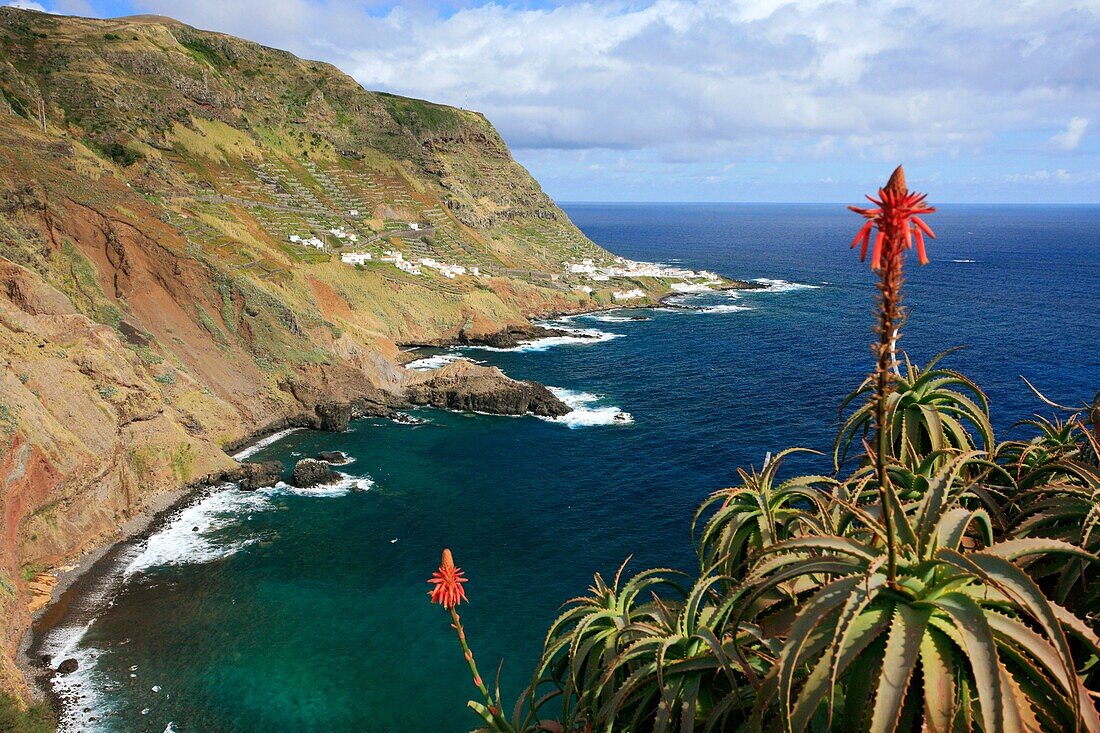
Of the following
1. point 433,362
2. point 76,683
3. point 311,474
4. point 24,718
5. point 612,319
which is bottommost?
point 76,683

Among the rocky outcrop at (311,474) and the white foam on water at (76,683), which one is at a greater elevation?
the rocky outcrop at (311,474)

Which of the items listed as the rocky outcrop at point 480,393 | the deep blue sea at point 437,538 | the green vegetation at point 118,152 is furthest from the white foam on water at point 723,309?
the green vegetation at point 118,152

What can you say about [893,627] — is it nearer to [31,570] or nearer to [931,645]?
[931,645]

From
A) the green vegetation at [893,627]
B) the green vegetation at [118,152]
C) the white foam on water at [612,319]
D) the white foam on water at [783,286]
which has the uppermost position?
the green vegetation at [118,152]

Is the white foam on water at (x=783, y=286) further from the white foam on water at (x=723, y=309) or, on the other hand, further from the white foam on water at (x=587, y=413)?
the white foam on water at (x=587, y=413)

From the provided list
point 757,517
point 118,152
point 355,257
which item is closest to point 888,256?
point 757,517

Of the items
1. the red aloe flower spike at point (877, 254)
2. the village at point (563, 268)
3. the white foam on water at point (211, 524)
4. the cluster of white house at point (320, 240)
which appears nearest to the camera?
the red aloe flower spike at point (877, 254)

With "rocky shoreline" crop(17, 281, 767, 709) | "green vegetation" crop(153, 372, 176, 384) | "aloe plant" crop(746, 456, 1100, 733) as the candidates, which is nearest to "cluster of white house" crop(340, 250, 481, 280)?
"rocky shoreline" crop(17, 281, 767, 709)

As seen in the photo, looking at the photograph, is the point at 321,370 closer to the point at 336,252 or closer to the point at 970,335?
the point at 336,252
